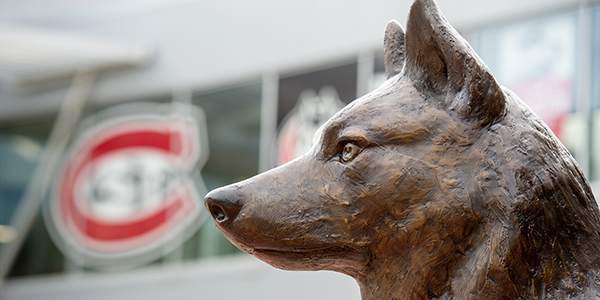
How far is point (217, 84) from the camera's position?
12.3 metres

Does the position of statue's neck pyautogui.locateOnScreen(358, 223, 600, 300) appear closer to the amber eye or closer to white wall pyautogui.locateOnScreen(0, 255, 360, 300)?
the amber eye

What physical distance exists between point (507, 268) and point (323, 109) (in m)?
9.20

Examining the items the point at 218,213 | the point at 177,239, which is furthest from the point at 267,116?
the point at 218,213

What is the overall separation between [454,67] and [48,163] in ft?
45.2

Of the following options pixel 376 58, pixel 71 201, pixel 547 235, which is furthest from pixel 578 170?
pixel 71 201

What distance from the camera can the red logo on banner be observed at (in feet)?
40.5

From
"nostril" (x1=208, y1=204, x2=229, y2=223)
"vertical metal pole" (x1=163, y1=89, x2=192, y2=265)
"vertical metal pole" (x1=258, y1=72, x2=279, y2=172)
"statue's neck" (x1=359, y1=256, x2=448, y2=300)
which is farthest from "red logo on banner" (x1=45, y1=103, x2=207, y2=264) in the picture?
"statue's neck" (x1=359, y1=256, x2=448, y2=300)

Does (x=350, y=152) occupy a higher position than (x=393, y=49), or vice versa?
(x=393, y=49)

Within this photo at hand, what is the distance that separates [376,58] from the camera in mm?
10289

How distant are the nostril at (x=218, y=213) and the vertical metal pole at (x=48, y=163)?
12.9 meters

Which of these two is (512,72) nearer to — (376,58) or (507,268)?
(376,58)

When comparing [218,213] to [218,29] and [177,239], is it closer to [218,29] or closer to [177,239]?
[177,239]

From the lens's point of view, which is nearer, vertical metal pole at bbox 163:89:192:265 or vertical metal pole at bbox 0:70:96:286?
vertical metal pole at bbox 163:89:192:265

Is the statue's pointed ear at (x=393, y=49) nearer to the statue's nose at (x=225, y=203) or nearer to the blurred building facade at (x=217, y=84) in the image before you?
the statue's nose at (x=225, y=203)
